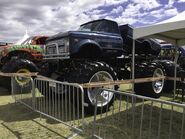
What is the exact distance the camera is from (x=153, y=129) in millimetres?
6082

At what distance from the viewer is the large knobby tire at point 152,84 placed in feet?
31.1

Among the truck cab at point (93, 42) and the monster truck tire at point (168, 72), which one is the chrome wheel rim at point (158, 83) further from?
the truck cab at point (93, 42)

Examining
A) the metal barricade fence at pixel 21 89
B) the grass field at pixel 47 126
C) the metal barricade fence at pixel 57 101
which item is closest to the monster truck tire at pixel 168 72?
the grass field at pixel 47 126

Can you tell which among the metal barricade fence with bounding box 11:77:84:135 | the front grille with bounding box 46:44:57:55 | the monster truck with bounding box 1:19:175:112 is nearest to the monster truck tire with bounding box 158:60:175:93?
the monster truck with bounding box 1:19:175:112

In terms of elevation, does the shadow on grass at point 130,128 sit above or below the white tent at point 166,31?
below

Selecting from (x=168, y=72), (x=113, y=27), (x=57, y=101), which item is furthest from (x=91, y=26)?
(x=168, y=72)

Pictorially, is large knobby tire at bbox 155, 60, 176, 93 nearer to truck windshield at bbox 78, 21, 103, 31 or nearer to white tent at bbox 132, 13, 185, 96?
white tent at bbox 132, 13, 185, 96

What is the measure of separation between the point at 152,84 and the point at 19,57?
5.84 metres

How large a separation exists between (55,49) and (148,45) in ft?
13.5

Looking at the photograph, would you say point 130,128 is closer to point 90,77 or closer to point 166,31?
point 90,77

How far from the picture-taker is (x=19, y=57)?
11.8 meters

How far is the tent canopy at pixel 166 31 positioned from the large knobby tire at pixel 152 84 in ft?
3.54

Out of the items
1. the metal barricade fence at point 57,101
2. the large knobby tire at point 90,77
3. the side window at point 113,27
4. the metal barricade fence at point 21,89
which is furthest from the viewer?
the side window at point 113,27

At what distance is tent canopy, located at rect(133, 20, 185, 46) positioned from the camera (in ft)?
20.4
